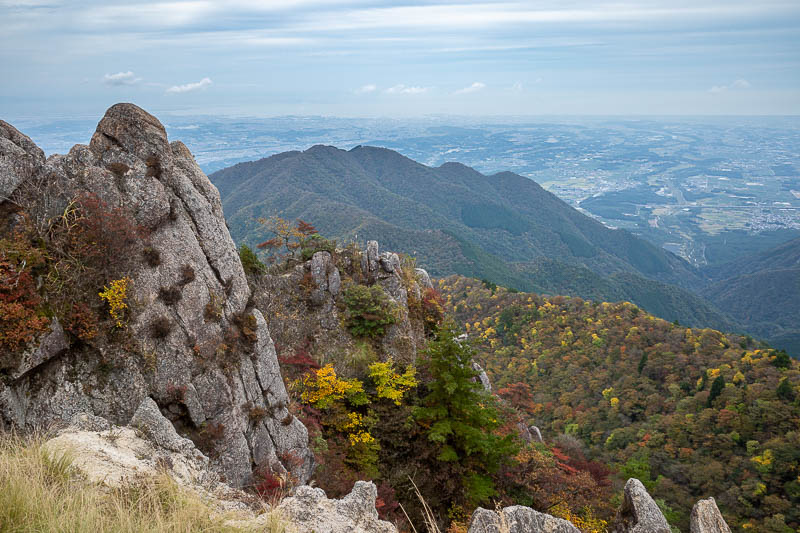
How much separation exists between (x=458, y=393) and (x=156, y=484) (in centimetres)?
990

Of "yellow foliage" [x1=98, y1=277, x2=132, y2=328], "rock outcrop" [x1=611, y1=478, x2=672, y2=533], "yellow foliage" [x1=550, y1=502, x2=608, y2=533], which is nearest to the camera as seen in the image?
"rock outcrop" [x1=611, y1=478, x2=672, y2=533]

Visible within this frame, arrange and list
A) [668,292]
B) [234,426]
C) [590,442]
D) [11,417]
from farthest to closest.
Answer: [668,292] < [590,442] < [234,426] < [11,417]

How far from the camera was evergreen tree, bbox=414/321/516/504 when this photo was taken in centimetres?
1354

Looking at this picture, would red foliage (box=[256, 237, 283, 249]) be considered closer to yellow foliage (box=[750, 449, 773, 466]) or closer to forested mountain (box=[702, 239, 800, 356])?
yellow foliage (box=[750, 449, 773, 466])

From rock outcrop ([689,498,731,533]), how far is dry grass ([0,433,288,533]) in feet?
25.9

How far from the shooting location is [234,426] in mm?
11578

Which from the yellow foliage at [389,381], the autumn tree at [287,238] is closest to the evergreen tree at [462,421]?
the yellow foliage at [389,381]

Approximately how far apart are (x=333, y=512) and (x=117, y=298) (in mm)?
7542

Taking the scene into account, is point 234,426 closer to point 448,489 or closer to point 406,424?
point 406,424

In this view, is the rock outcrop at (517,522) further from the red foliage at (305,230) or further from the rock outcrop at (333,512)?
the red foliage at (305,230)

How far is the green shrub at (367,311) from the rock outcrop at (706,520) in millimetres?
13141

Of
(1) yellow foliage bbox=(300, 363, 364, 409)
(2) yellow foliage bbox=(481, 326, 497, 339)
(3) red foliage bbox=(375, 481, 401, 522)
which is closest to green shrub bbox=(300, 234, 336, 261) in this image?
(1) yellow foliage bbox=(300, 363, 364, 409)

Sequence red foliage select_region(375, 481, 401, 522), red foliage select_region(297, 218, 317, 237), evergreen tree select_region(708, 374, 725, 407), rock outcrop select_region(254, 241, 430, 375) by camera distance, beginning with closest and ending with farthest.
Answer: red foliage select_region(375, 481, 401, 522) < rock outcrop select_region(254, 241, 430, 375) < red foliage select_region(297, 218, 317, 237) < evergreen tree select_region(708, 374, 725, 407)

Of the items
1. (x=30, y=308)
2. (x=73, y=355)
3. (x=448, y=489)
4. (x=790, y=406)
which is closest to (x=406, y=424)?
(x=448, y=489)
